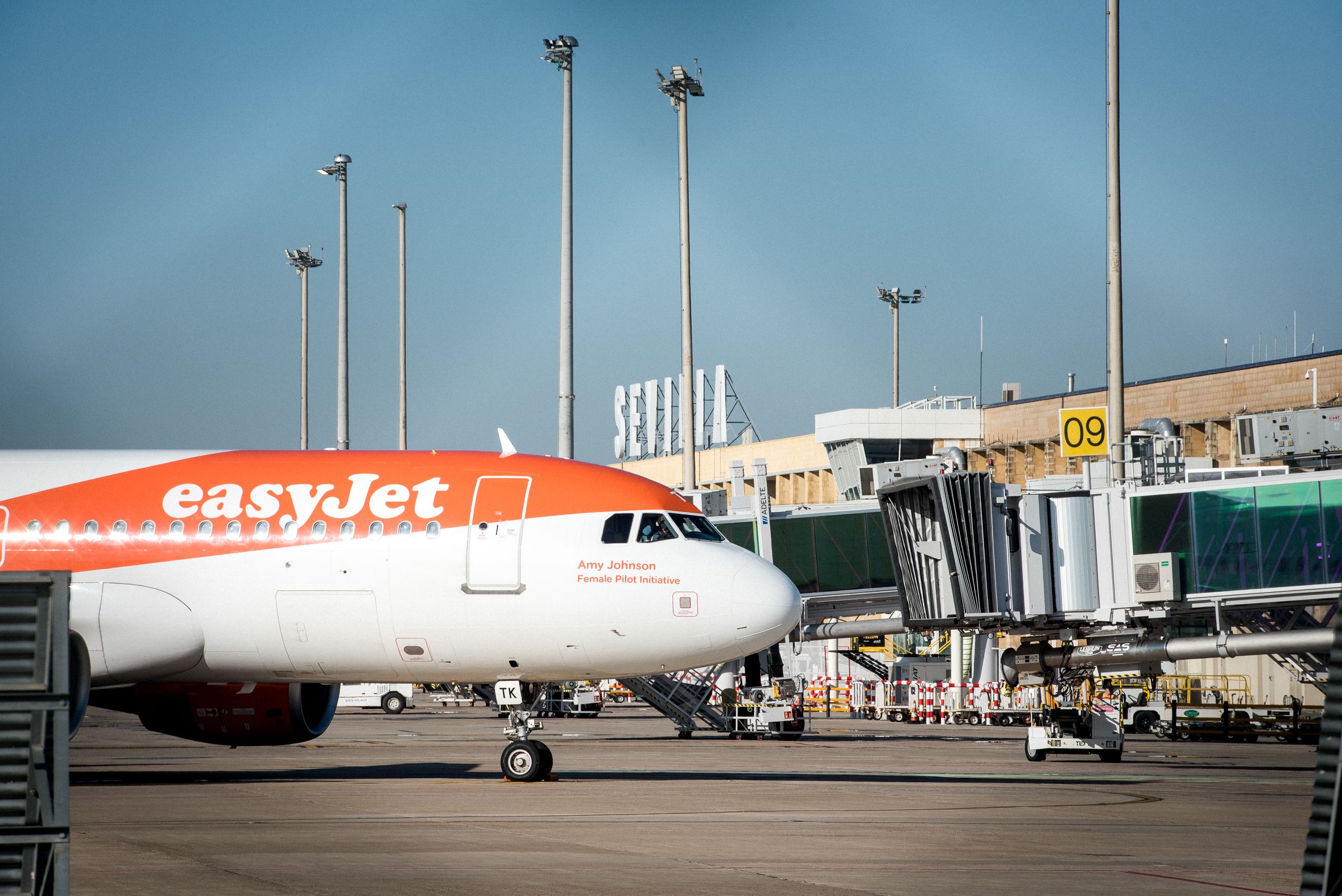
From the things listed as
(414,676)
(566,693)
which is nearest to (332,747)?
(414,676)

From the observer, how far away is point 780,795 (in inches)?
808

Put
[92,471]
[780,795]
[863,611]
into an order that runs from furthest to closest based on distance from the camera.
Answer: [863,611] → [92,471] → [780,795]

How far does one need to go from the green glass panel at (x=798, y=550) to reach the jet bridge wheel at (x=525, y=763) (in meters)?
23.5

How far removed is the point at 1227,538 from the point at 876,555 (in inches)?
592

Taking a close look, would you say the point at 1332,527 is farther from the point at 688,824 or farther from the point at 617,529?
the point at 688,824

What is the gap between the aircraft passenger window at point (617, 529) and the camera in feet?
69.1

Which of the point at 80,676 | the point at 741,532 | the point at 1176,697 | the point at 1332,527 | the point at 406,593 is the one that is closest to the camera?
the point at 80,676

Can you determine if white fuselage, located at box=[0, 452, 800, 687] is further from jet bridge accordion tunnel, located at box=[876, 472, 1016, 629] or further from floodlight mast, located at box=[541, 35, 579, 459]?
floodlight mast, located at box=[541, 35, 579, 459]

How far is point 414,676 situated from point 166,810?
4.51 metres

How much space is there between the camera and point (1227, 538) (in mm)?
29625

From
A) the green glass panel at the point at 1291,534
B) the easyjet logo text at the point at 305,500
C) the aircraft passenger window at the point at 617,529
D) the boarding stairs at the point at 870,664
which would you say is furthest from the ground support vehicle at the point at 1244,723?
the easyjet logo text at the point at 305,500

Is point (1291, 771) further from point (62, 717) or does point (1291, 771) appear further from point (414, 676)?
point (62, 717)

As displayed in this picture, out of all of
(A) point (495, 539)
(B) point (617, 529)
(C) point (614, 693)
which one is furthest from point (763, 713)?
(C) point (614, 693)

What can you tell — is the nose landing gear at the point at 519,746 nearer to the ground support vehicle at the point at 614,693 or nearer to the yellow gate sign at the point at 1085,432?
the yellow gate sign at the point at 1085,432
